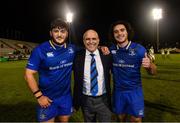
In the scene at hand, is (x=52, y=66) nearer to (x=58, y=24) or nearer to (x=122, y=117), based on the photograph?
(x=58, y=24)

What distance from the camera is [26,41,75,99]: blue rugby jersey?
4.29m

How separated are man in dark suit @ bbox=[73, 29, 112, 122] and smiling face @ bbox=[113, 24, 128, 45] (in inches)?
13.1

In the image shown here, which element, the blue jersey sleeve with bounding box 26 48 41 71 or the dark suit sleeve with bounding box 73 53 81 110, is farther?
the dark suit sleeve with bounding box 73 53 81 110

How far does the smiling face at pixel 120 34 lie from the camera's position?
182 inches

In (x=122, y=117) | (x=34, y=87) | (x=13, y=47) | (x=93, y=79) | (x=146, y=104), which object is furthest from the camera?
(x=13, y=47)

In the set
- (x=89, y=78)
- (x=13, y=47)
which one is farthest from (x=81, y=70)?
(x=13, y=47)

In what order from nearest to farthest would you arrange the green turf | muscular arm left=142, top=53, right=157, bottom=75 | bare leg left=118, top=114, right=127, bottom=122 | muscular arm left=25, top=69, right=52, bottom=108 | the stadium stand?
muscular arm left=25, top=69, right=52, bottom=108
muscular arm left=142, top=53, right=157, bottom=75
bare leg left=118, top=114, right=127, bottom=122
the green turf
the stadium stand

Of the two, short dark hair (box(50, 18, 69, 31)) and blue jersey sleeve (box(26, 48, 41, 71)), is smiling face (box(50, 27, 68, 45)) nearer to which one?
short dark hair (box(50, 18, 69, 31))

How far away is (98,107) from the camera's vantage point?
4.57 meters

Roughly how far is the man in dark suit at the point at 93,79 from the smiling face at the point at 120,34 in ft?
1.09

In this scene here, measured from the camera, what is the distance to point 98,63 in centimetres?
455

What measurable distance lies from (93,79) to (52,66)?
0.70 m

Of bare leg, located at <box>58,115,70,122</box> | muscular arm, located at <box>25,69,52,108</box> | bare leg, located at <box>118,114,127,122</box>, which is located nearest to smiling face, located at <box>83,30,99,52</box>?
muscular arm, located at <box>25,69,52,108</box>

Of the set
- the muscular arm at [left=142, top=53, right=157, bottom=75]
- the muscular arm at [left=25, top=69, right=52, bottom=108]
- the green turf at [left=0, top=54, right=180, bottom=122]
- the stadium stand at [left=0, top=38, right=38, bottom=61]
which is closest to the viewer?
the muscular arm at [left=25, top=69, right=52, bottom=108]
